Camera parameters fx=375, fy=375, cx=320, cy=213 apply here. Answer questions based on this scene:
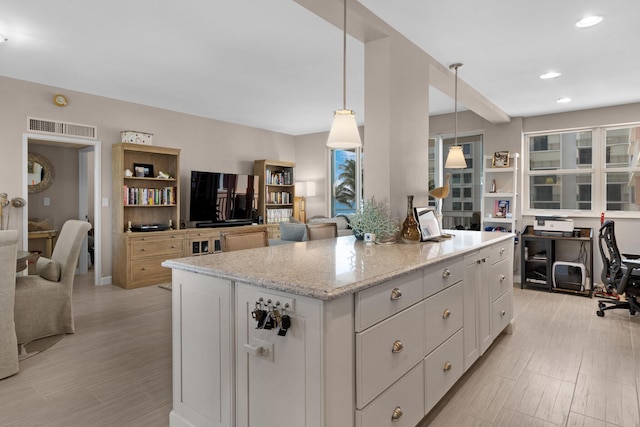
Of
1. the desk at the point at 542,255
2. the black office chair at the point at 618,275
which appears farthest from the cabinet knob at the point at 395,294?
the desk at the point at 542,255

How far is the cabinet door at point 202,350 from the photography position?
1669 millimetres

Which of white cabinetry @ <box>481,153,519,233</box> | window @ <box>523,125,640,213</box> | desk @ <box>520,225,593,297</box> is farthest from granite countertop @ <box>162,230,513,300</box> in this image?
window @ <box>523,125,640,213</box>

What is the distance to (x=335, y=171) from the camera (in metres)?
7.64

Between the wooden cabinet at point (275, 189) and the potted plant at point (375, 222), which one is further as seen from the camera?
the wooden cabinet at point (275, 189)

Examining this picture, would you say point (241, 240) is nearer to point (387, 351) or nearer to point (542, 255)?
point (387, 351)

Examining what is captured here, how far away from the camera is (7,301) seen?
8.18 feet

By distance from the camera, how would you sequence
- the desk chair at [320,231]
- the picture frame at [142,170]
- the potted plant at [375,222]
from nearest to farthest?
the potted plant at [375,222] < the desk chair at [320,231] < the picture frame at [142,170]

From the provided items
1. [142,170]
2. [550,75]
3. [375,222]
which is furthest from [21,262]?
[550,75]

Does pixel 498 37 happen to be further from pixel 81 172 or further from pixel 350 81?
pixel 81 172

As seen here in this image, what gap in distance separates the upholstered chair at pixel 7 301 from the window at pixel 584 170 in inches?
249

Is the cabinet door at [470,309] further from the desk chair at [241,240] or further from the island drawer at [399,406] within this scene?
the desk chair at [241,240]

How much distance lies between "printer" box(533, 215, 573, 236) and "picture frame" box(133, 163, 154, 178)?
567 cm

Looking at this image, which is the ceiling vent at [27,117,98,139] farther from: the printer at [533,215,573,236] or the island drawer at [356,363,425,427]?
the printer at [533,215,573,236]

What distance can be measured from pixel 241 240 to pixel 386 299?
121 cm
